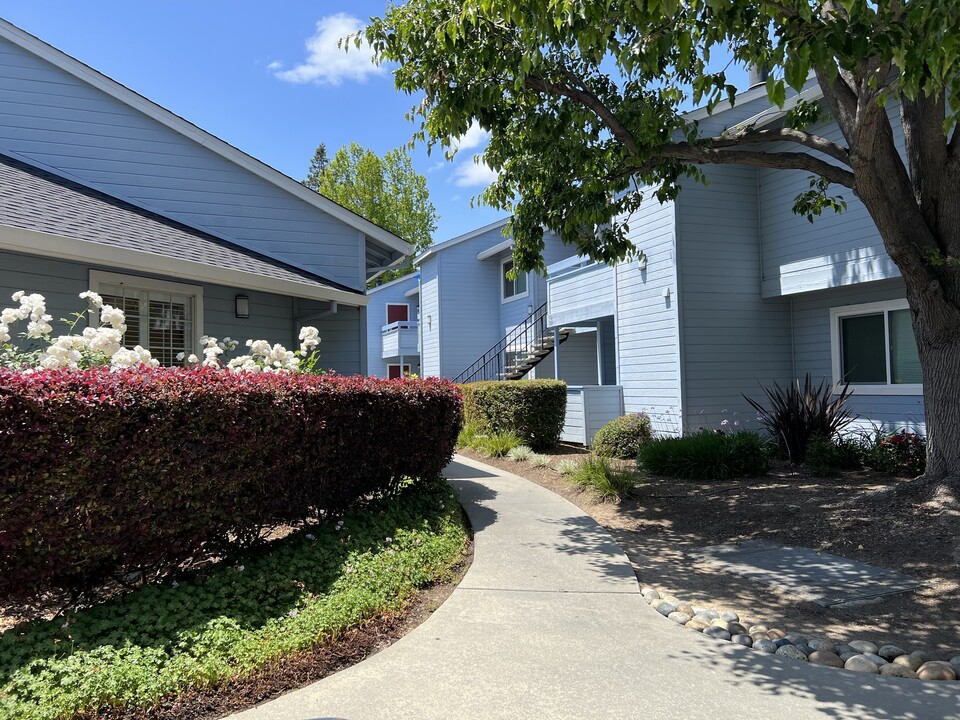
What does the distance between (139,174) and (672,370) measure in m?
9.94

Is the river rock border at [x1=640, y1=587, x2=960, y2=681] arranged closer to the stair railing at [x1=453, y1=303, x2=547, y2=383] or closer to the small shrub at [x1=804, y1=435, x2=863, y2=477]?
the small shrub at [x1=804, y1=435, x2=863, y2=477]

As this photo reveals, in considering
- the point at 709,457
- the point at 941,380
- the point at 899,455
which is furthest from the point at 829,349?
the point at 941,380

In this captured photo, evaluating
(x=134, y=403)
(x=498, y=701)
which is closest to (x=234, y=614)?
(x=134, y=403)

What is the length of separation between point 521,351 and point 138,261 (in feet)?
44.6

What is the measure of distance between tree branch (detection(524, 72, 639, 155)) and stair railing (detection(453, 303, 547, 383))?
11.0m

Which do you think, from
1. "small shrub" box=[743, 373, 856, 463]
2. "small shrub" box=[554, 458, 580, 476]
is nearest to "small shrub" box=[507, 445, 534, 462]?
"small shrub" box=[554, 458, 580, 476]

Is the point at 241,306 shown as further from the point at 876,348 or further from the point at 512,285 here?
the point at 512,285

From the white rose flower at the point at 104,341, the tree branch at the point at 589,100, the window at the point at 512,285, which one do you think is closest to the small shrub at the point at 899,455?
the tree branch at the point at 589,100

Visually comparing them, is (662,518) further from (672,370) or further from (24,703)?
(24,703)

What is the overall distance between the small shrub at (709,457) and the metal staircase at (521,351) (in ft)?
23.2

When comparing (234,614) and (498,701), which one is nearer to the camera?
(498,701)

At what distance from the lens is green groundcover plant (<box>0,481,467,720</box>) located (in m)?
3.43

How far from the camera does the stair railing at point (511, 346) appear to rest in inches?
792

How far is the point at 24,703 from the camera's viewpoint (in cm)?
328
